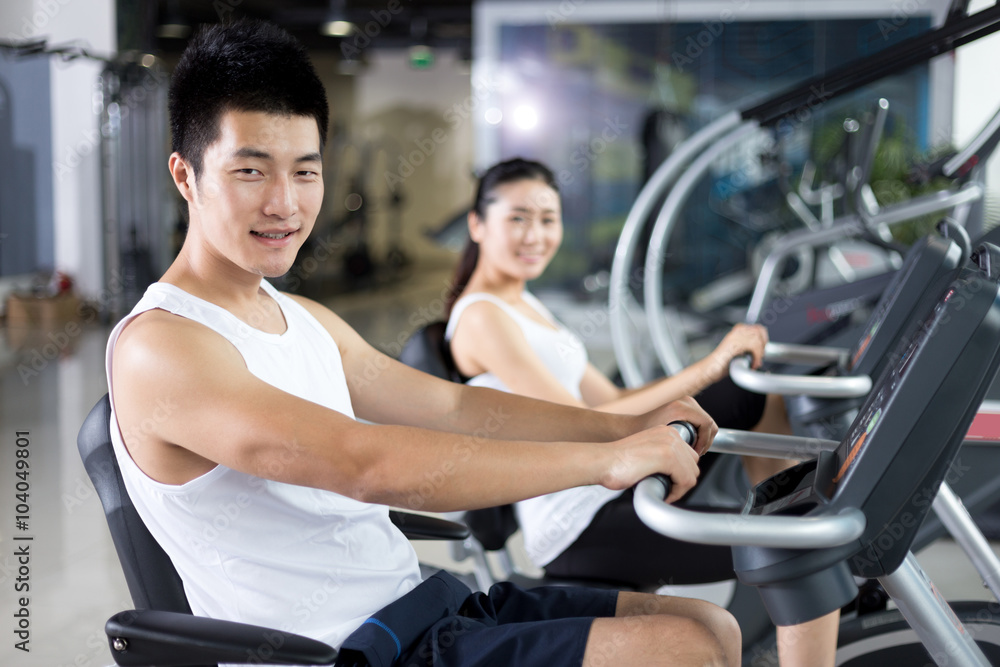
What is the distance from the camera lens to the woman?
1.71 meters

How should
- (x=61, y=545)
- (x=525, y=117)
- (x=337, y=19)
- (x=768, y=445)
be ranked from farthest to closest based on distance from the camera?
(x=337, y=19) → (x=525, y=117) → (x=61, y=545) → (x=768, y=445)

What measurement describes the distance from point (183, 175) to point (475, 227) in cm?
116

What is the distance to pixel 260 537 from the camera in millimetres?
1043

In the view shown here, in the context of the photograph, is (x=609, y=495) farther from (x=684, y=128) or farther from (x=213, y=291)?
(x=684, y=128)

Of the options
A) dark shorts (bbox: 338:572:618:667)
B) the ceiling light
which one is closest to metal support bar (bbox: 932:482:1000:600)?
dark shorts (bbox: 338:572:618:667)

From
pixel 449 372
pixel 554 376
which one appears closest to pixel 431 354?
Result: pixel 449 372

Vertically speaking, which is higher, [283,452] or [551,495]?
[283,452]

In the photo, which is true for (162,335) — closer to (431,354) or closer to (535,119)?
(431,354)

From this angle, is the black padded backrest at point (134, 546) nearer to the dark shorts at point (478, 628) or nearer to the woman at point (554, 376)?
the dark shorts at point (478, 628)

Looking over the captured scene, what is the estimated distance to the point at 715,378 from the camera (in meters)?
1.87

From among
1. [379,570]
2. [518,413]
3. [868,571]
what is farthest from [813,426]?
[379,570]

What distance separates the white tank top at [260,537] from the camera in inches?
40.4

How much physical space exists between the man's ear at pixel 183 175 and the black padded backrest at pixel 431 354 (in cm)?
79

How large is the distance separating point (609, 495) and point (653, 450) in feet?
2.53
